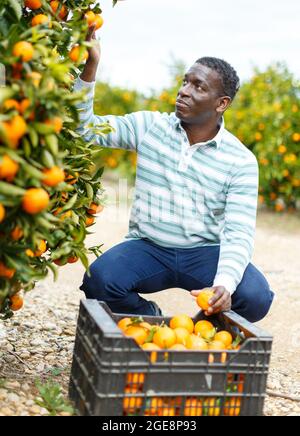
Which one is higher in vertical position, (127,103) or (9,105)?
(127,103)

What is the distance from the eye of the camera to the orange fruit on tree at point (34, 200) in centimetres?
232

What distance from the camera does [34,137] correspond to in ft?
7.62

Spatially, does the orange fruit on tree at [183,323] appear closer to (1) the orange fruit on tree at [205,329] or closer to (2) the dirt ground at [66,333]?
(1) the orange fruit on tree at [205,329]

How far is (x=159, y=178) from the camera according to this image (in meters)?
3.66

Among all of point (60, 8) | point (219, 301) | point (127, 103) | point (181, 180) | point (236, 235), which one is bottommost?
point (219, 301)

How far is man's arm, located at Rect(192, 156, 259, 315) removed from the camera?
312 cm

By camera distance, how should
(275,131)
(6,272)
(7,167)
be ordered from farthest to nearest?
(275,131) < (6,272) < (7,167)

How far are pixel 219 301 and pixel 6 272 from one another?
977 millimetres

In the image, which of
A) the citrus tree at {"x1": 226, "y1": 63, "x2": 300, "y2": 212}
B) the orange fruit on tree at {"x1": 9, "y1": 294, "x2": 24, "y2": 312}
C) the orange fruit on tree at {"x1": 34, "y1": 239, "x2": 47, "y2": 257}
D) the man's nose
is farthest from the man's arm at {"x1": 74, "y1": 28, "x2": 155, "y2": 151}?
the citrus tree at {"x1": 226, "y1": 63, "x2": 300, "y2": 212}

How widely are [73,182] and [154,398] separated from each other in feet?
3.21

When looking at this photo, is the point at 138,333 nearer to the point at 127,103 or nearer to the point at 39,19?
the point at 39,19

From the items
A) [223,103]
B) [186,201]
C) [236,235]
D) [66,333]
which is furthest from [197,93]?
[66,333]

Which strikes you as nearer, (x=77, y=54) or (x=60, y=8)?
(x=77, y=54)

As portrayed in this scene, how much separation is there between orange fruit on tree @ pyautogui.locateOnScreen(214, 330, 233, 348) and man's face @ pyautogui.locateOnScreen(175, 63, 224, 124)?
1.20 m
